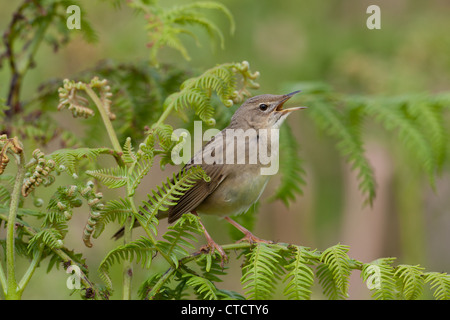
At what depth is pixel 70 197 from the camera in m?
1.76

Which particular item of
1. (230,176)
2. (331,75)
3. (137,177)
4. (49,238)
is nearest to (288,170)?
(230,176)

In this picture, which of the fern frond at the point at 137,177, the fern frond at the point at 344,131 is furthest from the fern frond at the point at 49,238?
the fern frond at the point at 344,131

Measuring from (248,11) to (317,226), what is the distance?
86.0 inches

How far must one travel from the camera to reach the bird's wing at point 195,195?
2576 mm

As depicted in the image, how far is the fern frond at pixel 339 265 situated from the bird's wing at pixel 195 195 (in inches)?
36.8

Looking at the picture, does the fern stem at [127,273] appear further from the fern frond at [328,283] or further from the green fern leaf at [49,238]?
the fern frond at [328,283]

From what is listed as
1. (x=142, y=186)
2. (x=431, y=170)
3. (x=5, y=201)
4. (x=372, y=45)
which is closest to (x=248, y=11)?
(x=372, y=45)

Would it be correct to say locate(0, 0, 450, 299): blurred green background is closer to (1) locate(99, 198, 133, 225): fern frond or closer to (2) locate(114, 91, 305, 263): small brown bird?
(2) locate(114, 91, 305, 263): small brown bird

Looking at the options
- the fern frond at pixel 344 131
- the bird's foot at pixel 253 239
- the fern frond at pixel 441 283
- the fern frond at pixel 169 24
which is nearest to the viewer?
the fern frond at pixel 441 283

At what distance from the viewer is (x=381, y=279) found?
1.68m

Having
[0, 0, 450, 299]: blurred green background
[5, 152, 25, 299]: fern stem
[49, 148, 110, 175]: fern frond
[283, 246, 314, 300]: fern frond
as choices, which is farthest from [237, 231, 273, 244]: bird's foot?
[0, 0, 450, 299]: blurred green background

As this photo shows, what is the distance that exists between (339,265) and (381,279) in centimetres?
13
